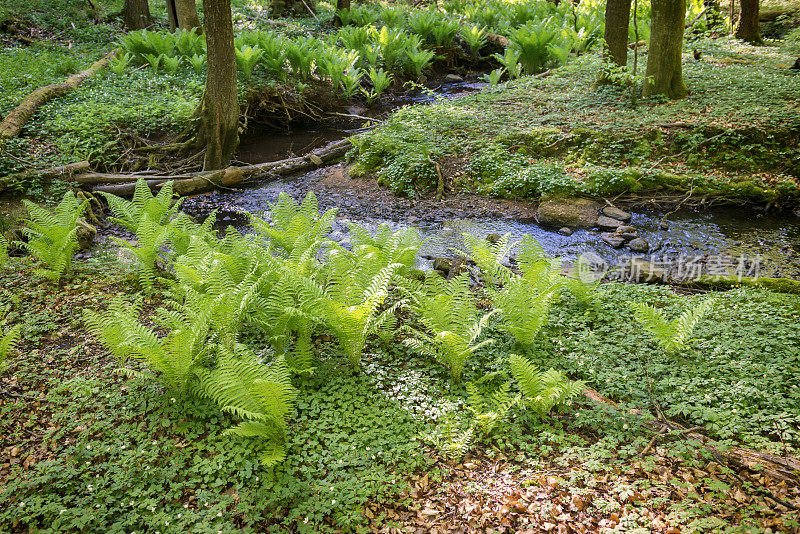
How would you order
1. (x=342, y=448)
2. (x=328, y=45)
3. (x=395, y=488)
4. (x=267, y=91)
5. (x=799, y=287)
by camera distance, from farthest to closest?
(x=328, y=45)
(x=267, y=91)
(x=799, y=287)
(x=342, y=448)
(x=395, y=488)

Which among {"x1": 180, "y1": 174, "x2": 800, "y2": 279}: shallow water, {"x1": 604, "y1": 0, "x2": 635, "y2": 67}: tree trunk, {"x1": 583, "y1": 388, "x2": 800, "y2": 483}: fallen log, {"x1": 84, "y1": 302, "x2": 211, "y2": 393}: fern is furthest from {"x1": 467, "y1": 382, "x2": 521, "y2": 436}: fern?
{"x1": 604, "y1": 0, "x2": 635, "y2": 67}: tree trunk

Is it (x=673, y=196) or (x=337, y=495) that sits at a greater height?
(x=673, y=196)

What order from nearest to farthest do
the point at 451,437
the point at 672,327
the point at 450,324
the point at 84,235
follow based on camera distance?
the point at 451,437 → the point at 672,327 → the point at 450,324 → the point at 84,235

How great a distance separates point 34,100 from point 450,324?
9.14m

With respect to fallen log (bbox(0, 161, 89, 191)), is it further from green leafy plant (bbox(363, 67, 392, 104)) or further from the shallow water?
green leafy plant (bbox(363, 67, 392, 104))

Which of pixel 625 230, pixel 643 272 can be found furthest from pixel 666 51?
pixel 643 272

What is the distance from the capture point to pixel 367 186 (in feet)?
28.0

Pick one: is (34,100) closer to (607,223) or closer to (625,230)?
(607,223)

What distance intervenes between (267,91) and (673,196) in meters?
8.52

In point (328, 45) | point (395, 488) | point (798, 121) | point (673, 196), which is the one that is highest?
point (328, 45)

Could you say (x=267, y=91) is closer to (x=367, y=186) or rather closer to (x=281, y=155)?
(x=281, y=155)

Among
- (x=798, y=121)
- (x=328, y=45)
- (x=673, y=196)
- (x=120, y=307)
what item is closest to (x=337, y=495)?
(x=120, y=307)

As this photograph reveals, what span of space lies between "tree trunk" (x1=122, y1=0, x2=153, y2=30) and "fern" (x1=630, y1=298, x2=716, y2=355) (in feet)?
53.1

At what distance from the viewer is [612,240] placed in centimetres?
626
